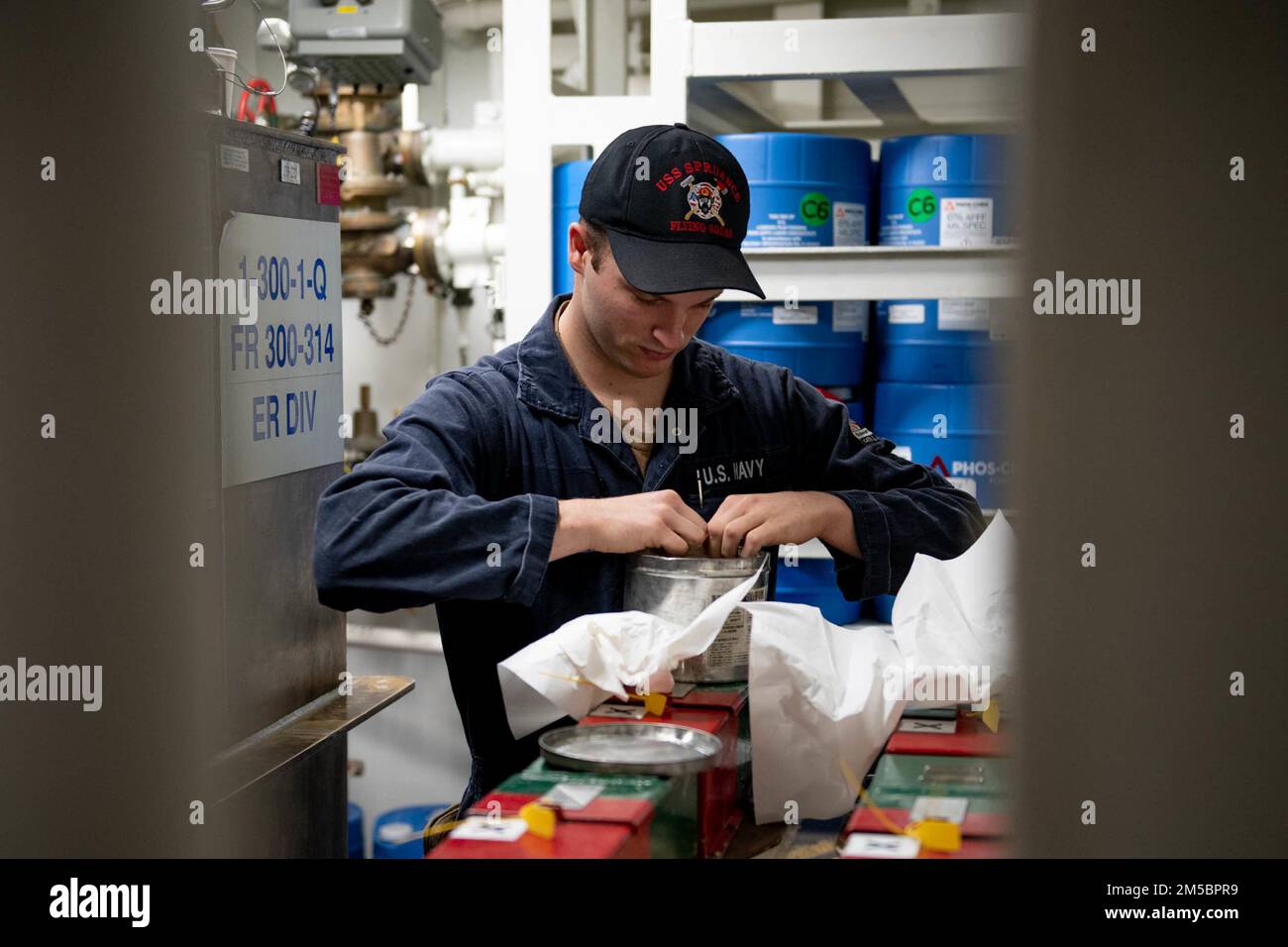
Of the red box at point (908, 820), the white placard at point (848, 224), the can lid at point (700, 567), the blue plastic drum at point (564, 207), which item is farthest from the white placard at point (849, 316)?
the red box at point (908, 820)

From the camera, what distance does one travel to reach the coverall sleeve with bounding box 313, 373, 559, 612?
4.17ft

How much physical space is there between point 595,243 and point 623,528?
0.38 meters

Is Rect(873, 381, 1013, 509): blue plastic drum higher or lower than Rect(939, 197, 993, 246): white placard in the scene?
lower

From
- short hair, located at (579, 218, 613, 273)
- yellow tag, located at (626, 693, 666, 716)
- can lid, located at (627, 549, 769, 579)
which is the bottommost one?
yellow tag, located at (626, 693, 666, 716)

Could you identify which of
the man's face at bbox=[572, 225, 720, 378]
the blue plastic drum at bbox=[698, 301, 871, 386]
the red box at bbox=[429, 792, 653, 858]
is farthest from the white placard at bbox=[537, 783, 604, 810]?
the blue plastic drum at bbox=[698, 301, 871, 386]

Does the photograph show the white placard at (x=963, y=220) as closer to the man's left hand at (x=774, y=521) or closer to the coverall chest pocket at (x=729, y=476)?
the coverall chest pocket at (x=729, y=476)

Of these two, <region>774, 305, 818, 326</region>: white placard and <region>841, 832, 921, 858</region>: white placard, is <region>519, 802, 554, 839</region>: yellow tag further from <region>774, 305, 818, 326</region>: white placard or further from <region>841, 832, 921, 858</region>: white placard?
<region>774, 305, 818, 326</region>: white placard

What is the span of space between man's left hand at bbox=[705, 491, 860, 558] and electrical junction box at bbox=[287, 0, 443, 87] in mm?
2133

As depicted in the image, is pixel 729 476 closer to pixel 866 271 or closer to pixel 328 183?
pixel 328 183

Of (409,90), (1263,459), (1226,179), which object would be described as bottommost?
(1263,459)
